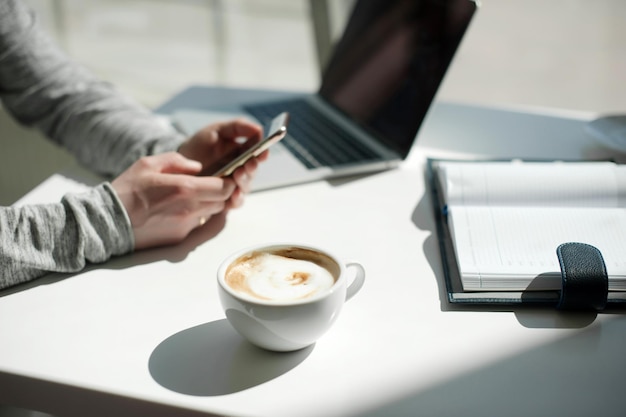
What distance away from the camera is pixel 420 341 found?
60 cm

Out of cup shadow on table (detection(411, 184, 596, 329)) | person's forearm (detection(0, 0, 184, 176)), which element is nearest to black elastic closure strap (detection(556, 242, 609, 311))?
cup shadow on table (detection(411, 184, 596, 329))

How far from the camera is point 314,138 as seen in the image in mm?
1047

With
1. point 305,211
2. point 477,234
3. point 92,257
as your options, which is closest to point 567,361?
point 477,234

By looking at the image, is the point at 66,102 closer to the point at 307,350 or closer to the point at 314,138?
the point at 314,138

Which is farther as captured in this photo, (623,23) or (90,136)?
(623,23)

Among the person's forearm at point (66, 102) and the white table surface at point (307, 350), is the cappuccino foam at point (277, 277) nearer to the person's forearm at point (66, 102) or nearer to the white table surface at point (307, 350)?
the white table surface at point (307, 350)

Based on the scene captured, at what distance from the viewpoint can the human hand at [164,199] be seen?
747 millimetres

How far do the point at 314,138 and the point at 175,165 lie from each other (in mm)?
310

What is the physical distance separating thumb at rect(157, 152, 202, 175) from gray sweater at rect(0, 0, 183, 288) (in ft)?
0.26

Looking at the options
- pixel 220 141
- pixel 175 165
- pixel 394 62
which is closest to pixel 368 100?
pixel 394 62

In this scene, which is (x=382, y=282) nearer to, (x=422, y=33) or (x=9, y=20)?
(x=422, y=33)

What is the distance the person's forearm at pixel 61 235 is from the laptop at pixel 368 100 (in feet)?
0.76

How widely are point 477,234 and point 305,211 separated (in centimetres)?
24

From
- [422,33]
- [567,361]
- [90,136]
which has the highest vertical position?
[422,33]
